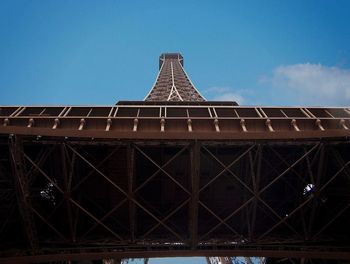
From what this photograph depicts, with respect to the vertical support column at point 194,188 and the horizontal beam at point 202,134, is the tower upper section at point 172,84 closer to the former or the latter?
the vertical support column at point 194,188

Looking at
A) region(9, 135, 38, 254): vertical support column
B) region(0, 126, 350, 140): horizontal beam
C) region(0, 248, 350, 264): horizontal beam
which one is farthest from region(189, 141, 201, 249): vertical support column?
region(9, 135, 38, 254): vertical support column

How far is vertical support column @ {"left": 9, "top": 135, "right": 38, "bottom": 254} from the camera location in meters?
16.0

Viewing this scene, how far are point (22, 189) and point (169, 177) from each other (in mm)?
6243

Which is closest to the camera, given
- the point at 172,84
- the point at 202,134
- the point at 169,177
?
the point at 202,134

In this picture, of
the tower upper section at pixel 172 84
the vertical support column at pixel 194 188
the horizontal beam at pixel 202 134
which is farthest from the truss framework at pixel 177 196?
the tower upper section at pixel 172 84

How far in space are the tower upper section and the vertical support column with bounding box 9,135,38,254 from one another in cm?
3176

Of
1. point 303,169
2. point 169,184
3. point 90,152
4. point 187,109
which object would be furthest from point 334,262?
point 90,152

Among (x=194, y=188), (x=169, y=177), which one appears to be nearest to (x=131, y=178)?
(x=169, y=177)

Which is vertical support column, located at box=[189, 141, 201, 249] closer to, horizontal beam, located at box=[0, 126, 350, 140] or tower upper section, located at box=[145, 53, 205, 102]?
horizontal beam, located at box=[0, 126, 350, 140]

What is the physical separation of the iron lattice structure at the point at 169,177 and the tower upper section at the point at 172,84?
2780 centimetres

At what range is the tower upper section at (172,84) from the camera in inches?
2148

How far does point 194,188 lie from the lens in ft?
55.5

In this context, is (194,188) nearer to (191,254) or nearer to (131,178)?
(131,178)

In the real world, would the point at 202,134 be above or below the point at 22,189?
above
